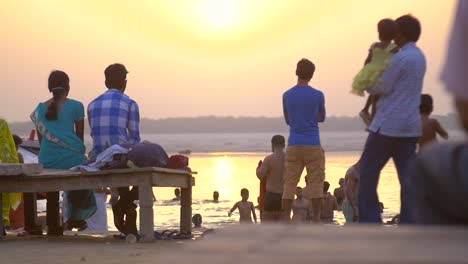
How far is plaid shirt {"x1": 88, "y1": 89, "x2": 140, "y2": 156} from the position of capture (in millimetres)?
10789

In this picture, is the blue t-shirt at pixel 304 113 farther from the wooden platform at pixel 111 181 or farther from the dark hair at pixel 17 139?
the dark hair at pixel 17 139

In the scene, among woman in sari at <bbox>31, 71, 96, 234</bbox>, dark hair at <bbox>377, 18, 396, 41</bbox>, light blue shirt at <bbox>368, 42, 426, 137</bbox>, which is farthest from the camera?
woman in sari at <bbox>31, 71, 96, 234</bbox>

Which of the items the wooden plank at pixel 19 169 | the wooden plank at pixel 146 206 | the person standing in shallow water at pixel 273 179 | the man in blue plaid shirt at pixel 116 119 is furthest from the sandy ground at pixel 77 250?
the person standing in shallow water at pixel 273 179

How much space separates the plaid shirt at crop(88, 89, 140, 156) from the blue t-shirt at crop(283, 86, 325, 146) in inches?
63.2

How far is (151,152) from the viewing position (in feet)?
34.0

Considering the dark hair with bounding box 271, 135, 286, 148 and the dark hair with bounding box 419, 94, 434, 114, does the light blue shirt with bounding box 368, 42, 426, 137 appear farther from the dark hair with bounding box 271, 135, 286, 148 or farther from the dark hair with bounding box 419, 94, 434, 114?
the dark hair with bounding box 271, 135, 286, 148

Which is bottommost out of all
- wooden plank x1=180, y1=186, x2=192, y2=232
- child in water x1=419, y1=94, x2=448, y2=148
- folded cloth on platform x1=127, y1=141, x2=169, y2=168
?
wooden plank x1=180, y1=186, x2=192, y2=232

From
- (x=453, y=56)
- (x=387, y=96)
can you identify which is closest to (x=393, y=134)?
(x=387, y=96)

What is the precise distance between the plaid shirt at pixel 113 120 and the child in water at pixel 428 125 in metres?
2.78

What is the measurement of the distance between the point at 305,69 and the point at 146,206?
245 centimetres

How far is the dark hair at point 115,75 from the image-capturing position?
36.1 ft

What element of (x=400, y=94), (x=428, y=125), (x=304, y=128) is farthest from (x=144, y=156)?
(x=400, y=94)

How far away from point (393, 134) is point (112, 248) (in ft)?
9.33

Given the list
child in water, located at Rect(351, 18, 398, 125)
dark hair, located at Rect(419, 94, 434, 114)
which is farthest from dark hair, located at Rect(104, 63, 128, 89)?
child in water, located at Rect(351, 18, 398, 125)
